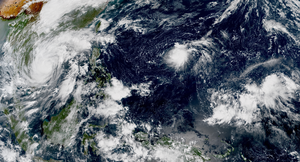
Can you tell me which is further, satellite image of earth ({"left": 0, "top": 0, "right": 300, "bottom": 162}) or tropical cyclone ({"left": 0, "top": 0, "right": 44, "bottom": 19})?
tropical cyclone ({"left": 0, "top": 0, "right": 44, "bottom": 19})

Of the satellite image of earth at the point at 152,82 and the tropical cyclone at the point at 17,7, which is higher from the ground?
the tropical cyclone at the point at 17,7

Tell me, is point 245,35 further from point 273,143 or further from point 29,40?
point 29,40

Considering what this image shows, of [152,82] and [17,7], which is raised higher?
[17,7]

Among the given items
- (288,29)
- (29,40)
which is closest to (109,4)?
(29,40)

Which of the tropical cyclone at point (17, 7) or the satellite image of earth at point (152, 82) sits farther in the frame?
the tropical cyclone at point (17, 7)

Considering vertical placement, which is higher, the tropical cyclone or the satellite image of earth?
the tropical cyclone
